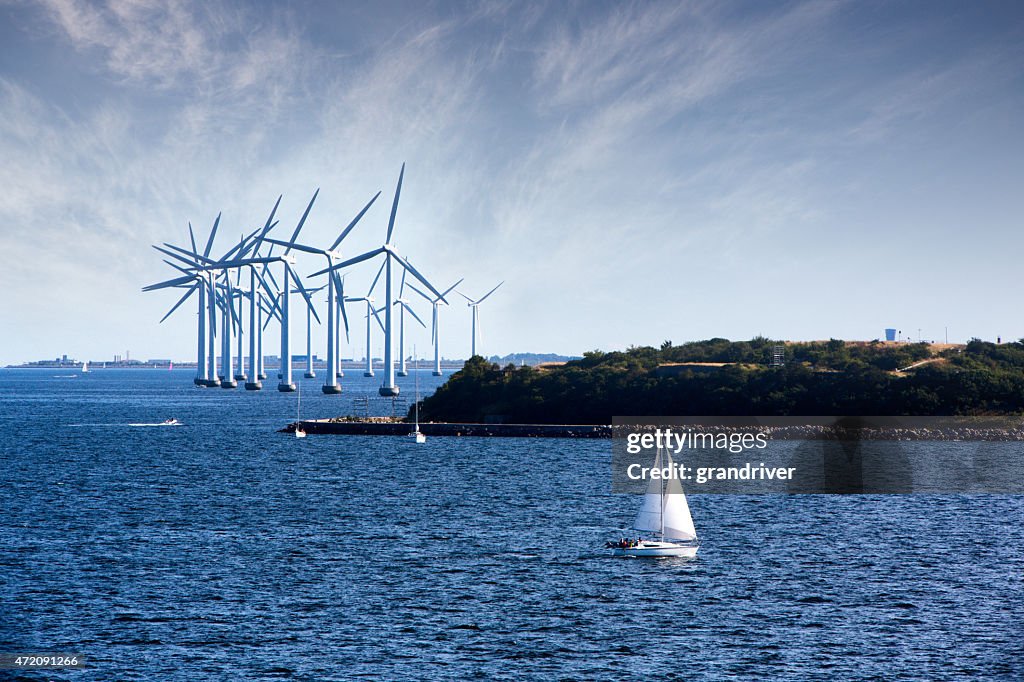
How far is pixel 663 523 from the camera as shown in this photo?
69.9 m

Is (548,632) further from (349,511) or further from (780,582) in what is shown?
(349,511)

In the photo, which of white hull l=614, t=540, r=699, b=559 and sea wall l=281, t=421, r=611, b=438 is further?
sea wall l=281, t=421, r=611, b=438

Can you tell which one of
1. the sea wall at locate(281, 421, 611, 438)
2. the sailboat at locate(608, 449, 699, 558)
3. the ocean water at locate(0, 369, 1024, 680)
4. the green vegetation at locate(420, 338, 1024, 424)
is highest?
the green vegetation at locate(420, 338, 1024, 424)

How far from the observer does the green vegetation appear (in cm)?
16912

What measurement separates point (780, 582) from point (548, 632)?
57.8 ft

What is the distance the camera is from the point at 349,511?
90.2 m

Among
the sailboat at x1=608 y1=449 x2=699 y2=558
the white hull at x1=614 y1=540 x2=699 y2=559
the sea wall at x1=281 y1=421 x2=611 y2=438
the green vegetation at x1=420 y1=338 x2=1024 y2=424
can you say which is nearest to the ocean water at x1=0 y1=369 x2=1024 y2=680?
the white hull at x1=614 y1=540 x2=699 y2=559

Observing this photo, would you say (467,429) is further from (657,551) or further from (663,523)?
(657,551)

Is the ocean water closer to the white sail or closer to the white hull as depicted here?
the white hull

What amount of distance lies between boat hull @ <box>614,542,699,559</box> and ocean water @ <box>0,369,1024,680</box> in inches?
26.4

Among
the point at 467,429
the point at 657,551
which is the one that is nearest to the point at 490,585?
the point at 657,551

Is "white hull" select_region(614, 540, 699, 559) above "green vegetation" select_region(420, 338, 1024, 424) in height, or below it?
below

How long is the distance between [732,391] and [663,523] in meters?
107

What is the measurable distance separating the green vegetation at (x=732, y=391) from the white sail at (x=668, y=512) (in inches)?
3969
